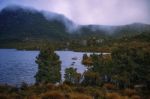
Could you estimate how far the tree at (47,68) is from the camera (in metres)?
70.9

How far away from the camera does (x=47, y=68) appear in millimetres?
70875

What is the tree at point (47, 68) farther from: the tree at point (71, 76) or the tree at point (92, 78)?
the tree at point (92, 78)

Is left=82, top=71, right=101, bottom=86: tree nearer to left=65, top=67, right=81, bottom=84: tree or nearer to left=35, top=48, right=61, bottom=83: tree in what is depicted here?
left=65, top=67, right=81, bottom=84: tree

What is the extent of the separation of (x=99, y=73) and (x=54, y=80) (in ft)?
41.5

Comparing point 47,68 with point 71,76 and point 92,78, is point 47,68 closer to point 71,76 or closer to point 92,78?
point 71,76

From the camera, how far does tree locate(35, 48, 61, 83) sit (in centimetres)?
7088

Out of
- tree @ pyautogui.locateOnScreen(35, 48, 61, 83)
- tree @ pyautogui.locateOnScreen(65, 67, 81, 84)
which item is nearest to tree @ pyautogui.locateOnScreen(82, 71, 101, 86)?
tree @ pyautogui.locateOnScreen(65, 67, 81, 84)

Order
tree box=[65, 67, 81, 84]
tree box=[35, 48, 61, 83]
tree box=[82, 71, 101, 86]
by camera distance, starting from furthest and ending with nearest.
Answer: tree box=[65, 67, 81, 84] < tree box=[82, 71, 101, 86] < tree box=[35, 48, 61, 83]

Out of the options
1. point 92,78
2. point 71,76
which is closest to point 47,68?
point 71,76

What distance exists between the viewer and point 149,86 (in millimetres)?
67312

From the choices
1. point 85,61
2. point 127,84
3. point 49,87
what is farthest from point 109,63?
point 85,61

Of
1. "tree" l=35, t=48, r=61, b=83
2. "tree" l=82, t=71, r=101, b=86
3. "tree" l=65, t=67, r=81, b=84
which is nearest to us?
"tree" l=35, t=48, r=61, b=83

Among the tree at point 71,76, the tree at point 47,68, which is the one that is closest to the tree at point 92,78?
the tree at point 71,76

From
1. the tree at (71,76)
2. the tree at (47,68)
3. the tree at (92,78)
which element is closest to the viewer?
the tree at (47,68)
